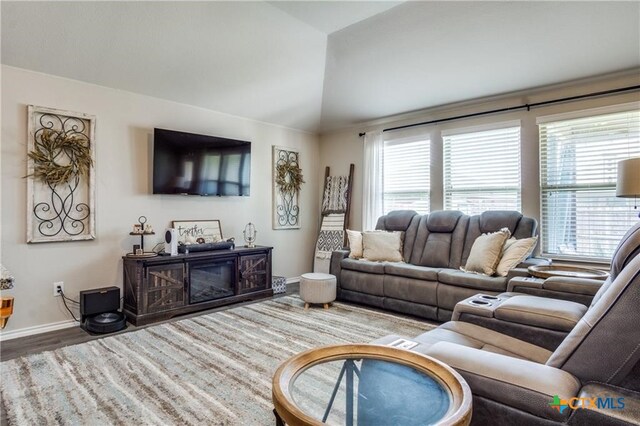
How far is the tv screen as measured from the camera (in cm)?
396

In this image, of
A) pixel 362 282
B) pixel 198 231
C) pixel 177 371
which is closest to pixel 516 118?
pixel 362 282

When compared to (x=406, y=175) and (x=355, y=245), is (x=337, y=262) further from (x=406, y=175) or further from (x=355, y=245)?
(x=406, y=175)

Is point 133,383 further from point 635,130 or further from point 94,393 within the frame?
point 635,130

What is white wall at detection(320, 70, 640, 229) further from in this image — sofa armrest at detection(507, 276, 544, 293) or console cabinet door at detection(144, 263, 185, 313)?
console cabinet door at detection(144, 263, 185, 313)

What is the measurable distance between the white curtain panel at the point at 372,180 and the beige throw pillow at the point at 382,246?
901mm

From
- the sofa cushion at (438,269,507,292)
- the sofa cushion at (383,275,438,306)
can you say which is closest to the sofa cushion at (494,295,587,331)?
the sofa cushion at (438,269,507,292)

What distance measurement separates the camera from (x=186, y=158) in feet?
13.6

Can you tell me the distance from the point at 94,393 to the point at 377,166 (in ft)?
14.1

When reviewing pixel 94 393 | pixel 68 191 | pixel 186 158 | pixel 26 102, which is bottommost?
pixel 94 393

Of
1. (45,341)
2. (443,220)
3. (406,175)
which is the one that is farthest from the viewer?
(406,175)

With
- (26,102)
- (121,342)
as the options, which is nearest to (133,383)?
(121,342)

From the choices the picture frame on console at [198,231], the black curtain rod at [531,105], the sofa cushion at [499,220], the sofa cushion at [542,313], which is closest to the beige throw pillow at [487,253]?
the sofa cushion at [499,220]

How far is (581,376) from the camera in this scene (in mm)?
1076

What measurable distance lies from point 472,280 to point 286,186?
3.13 meters
